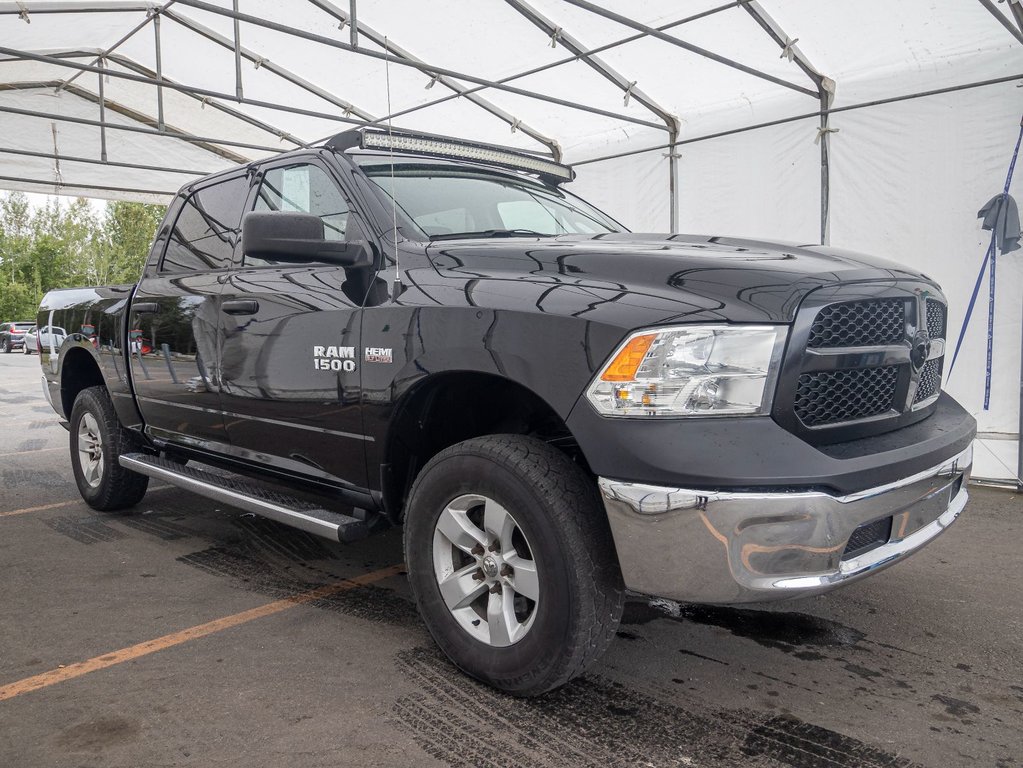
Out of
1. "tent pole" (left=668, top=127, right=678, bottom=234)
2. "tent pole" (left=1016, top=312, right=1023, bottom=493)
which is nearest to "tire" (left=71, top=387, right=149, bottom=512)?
"tent pole" (left=1016, top=312, right=1023, bottom=493)

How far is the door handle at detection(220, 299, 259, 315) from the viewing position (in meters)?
3.32

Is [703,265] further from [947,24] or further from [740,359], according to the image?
[947,24]

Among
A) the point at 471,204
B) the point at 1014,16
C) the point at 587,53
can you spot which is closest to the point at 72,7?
the point at 587,53

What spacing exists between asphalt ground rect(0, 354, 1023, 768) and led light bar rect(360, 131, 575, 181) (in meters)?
1.91

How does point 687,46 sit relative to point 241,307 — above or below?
above

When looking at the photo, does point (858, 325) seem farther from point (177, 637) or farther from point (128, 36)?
point (128, 36)

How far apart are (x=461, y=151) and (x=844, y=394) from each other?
2.10 m

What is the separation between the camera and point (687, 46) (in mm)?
7008

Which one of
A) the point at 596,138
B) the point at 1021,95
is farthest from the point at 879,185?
the point at 596,138

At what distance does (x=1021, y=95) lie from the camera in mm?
5871

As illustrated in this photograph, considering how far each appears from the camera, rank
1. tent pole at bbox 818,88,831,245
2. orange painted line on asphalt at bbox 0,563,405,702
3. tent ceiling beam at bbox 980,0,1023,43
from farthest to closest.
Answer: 1. tent pole at bbox 818,88,831,245
2. tent ceiling beam at bbox 980,0,1023,43
3. orange painted line on asphalt at bbox 0,563,405,702

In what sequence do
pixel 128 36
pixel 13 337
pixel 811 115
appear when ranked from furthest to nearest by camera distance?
1. pixel 13 337
2. pixel 128 36
3. pixel 811 115

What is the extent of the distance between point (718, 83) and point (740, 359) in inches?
260

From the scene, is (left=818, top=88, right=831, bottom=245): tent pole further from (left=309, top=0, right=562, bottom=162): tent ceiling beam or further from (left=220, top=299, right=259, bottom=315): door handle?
(left=220, top=299, right=259, bottom=315): door handle
